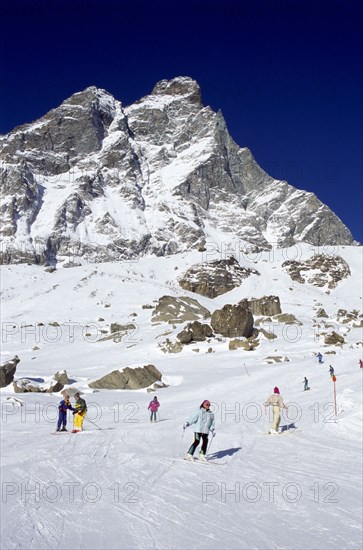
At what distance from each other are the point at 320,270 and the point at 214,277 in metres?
21.0

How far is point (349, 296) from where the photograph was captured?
267 ft

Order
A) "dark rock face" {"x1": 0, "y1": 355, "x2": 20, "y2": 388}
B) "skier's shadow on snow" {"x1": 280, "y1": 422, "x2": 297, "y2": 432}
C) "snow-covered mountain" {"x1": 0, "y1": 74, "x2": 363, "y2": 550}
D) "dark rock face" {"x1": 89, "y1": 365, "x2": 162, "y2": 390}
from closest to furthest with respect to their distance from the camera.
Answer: "snow-covered mountain" {"x1": 0, "y1": 74, "x2": 363, "y2": 550} < "skier's shadow on snow" {"x1": 280, "y1": 422, "x2": 297, "y2": 432} < "dark rock face" {"x1": 0, "y1": 355, "x2": 20, "y2": 388} < "dark rock face" {"x1": 89, "y1": 365, "x2": 162, "y2": 390}

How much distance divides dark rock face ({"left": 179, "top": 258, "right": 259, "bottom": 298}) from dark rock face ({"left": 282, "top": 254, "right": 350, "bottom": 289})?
753cm

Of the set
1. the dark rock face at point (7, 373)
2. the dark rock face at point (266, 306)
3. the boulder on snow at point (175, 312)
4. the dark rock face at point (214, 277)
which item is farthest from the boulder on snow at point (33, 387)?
the dark rock face at point (214, 277)

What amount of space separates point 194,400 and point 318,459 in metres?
13.2

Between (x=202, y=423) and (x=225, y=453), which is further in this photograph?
(x=225, y=453)

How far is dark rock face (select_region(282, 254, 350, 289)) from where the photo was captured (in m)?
91.1

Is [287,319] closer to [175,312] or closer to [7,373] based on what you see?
[175,312]

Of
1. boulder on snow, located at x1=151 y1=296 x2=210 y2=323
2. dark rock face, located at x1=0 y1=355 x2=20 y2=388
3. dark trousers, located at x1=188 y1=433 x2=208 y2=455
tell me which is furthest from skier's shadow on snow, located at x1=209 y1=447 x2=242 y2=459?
boulder on snow, located at x1=151 y1=296 x2=210 y2=323

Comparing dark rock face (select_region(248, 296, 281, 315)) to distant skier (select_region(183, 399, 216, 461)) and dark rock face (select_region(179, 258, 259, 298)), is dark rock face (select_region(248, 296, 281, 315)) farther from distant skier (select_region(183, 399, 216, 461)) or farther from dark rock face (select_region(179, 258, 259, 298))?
distant skier (select_region(183, 399, 216, 461))

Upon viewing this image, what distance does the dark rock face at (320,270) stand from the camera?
9112 cm

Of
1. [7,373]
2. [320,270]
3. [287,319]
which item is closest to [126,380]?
[7,373]

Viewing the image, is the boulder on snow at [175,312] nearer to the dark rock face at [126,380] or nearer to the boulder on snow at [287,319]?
the boulder on snow at [287,319]

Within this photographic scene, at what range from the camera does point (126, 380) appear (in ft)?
93.5
